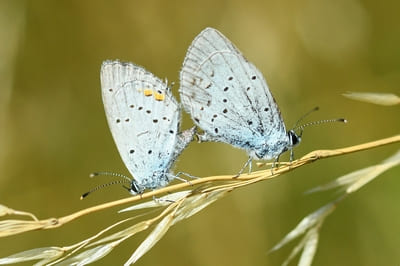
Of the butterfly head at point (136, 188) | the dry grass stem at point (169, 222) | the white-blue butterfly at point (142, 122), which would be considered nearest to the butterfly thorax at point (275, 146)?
the white-blue butterfly at point (142, 122)

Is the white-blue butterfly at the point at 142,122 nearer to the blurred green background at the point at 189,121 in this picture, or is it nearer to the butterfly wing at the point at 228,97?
the butterfly wing at the point at 228,97

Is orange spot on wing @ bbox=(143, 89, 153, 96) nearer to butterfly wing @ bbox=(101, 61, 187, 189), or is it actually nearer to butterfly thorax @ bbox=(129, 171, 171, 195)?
butterfly wing @ bbox=(101, 61, 187, 189)

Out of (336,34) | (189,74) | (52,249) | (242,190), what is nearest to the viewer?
(52,249)

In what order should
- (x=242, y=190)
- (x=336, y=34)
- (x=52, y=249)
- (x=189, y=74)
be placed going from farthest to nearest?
1. (x=336, y=34)
2. (x=242, y=190)
3. (x=189, y=74)
4. (x=52, y=249)

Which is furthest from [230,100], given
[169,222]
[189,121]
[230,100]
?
[189,121]

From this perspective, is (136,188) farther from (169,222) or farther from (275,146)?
(169,222)

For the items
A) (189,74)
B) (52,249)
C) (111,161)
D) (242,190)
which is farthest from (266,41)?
(52,249)

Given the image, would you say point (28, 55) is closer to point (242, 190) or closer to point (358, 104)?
point (242, 190)
